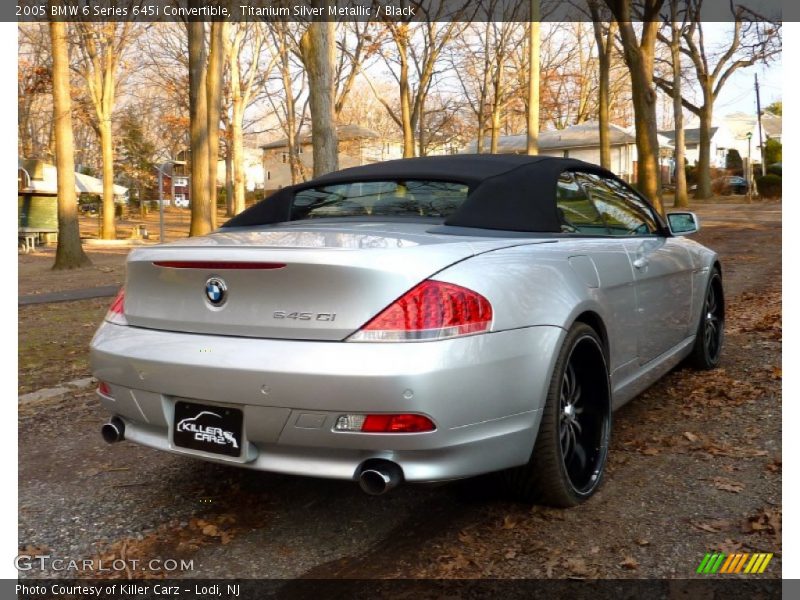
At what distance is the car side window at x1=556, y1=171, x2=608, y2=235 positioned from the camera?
12.3 ft

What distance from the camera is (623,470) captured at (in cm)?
369

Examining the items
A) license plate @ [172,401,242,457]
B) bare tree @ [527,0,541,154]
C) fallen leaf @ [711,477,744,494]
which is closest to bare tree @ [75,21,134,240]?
bare tree @ [527,0,541,154]

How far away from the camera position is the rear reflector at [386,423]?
2578 mm

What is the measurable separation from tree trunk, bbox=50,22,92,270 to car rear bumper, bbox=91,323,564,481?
43.6 ft

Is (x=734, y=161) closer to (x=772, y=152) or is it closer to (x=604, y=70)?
(x=772, y=152)

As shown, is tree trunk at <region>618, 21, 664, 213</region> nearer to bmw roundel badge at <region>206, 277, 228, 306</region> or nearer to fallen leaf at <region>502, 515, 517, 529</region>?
fallen leaf at <region>502, 515, 517, 529</region>

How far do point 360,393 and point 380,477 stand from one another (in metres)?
0.31

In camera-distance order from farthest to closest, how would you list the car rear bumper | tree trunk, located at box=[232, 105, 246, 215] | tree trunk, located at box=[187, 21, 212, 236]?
1. tree trunk, located at box=[232, 105, 246, 215]
2. tree trunk, located at box=[187, 21, 212, 236]
3. the car rear bumper

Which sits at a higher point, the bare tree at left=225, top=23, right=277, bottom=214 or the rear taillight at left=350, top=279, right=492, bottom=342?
the bare tree at left=225, top=23, right=277, bottom=214

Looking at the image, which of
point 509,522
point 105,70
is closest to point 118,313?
point 509,522

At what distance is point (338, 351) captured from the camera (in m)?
2.61

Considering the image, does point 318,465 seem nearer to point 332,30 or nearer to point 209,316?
point 209,316

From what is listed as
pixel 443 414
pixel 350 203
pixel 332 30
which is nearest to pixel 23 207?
pixel 332 30

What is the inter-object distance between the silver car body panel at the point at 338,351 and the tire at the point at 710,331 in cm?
237
